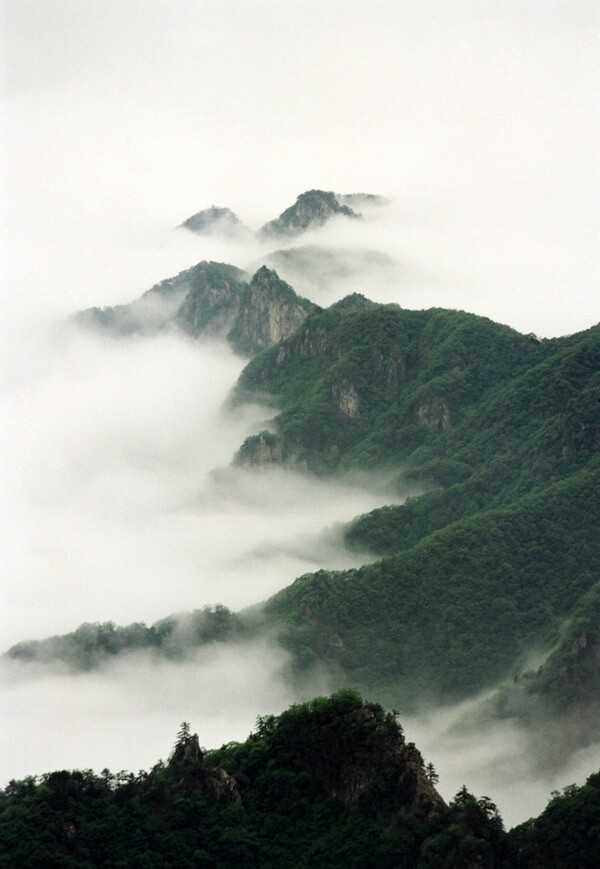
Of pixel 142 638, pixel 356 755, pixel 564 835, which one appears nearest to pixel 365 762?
pixel 356 755

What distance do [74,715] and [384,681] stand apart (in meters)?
28.1

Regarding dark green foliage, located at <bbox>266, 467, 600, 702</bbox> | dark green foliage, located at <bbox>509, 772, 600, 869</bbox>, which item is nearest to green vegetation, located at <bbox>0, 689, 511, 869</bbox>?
dark green foliage, located at <bbox>509, 772, 600, 869</bbox>

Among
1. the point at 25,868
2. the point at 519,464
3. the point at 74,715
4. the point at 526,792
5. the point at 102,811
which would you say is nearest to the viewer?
the point at 25,868

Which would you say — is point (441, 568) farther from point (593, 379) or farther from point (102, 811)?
point (102, 811)

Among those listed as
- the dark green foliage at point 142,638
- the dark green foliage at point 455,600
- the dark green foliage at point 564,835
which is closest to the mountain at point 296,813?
the dark green foliage at point 564,835

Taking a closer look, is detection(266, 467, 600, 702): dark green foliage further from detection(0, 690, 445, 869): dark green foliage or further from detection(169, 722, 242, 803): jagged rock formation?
detection(169, 722, 242, 803): jagged rock formation

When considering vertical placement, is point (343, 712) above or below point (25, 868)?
above

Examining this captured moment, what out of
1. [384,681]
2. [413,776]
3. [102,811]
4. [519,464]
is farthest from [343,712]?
[519,464]

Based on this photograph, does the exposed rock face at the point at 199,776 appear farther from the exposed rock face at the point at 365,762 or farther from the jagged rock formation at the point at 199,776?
the exposed rock face at the point at 365,762

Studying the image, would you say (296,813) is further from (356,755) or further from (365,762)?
(365,762)

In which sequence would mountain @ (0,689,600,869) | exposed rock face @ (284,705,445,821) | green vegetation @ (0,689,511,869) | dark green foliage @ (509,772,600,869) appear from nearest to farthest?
dark green foliage @ (509,772,600,869) < mountain @ (0,689,600,869) < green vegetation @ (0,689,511,869) < exposed rock face @ (284,705,445,821)

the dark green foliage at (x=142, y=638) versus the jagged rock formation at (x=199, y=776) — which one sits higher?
the dark green foliage at (x=142, y=638)

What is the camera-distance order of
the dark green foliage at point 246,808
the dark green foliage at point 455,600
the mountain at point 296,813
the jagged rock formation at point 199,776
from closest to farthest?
the mountain at point 296,813
the dark green foliage at point 246,808
the jagged rock formation at point 199,776
the dark green foliage at point 455,600

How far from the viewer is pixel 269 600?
179m
